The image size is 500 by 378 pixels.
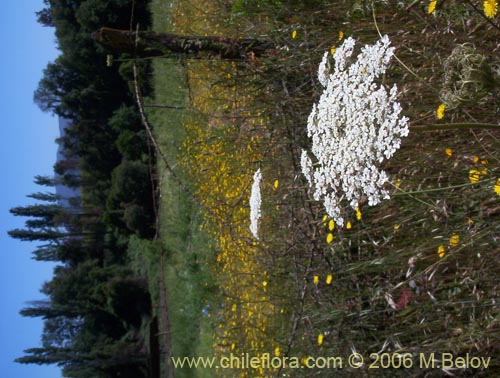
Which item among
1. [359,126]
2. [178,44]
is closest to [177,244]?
[178,44]

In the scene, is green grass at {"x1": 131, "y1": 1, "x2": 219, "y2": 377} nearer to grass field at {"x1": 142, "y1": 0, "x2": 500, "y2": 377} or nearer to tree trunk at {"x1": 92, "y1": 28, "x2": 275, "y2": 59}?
grass field at {"x1": 142, "y1": 0, "x2": 500, "y2": 377}

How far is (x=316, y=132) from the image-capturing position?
262 cm

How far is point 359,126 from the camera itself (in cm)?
227

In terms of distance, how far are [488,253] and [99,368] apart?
14.1 m

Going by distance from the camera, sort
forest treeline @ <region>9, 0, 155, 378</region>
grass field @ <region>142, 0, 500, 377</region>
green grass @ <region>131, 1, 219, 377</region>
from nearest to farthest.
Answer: grass field @ <region>142, 0, 500, 377</region> < green grass @ <region>131, 1, 219, 377</region> < forest treeline @ <region>9, 0, 155, 378</region>

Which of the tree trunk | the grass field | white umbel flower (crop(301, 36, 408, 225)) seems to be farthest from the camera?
the tree trunk

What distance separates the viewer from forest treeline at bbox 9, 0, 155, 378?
13.4 m

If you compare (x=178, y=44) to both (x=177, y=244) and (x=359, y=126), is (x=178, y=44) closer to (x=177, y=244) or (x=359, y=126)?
(x=359, y=126)

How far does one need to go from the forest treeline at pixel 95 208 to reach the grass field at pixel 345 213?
207 inches

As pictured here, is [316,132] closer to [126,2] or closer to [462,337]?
[462,337]

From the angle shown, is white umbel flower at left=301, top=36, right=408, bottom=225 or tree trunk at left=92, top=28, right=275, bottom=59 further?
tree trunk at left=92, top=28, right=275, bottom=59

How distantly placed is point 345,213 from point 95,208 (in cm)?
1870

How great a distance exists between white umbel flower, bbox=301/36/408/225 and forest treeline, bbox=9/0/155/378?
9.63 m

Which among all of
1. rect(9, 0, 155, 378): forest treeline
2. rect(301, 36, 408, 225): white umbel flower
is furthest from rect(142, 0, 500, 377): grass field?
rect(9, 0, 155, 378): forest treeline
